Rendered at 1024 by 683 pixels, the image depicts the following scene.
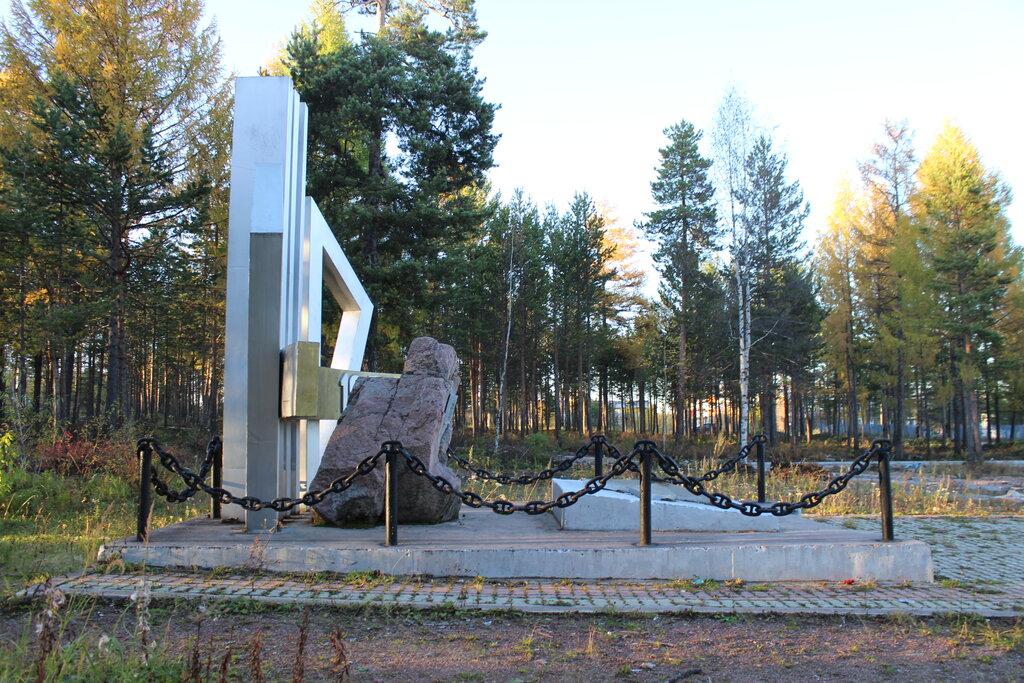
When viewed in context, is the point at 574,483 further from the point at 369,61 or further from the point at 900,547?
the point at 369,61

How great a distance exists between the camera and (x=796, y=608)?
17.6 ft

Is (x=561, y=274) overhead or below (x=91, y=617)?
overhead

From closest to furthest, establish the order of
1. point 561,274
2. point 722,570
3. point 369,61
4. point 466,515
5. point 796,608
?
point 796,608
point 722,570
point 466,515
point 369,61
point 561,274

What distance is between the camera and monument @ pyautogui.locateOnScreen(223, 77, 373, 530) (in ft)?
24.5

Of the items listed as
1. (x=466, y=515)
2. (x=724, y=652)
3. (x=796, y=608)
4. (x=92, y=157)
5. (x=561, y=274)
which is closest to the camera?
(x=724, y=652)

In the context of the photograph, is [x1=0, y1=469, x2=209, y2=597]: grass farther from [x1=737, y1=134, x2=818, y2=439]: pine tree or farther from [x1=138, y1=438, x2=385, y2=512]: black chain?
[x1=737, y1=134, x2=818, y2=439]: pine tree

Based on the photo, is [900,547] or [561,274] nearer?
[900,547]

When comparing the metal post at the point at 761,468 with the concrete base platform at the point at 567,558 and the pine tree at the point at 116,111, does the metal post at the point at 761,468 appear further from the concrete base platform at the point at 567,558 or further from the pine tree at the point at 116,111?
the pine tree at the point at 116,111

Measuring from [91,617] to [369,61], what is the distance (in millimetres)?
20696

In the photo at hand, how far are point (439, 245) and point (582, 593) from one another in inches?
752

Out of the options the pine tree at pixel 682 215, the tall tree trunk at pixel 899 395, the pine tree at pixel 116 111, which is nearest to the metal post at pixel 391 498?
the pine tree at pixel 116 111

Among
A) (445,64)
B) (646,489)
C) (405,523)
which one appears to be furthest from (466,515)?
(445,64)

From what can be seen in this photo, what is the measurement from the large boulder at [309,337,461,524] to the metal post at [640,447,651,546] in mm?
2271

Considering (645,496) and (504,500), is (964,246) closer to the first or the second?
(645,496)
